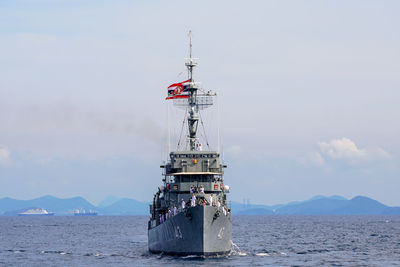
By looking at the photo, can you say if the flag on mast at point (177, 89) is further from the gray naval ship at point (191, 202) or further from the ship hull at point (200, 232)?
the ship hull at point (200, 232)

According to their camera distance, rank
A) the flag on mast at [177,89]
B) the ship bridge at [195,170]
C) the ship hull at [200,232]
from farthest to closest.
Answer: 1. the flag on mast at [177,89]
2. the ship bridge at [195,170]
3. the ship hull at [200,232]

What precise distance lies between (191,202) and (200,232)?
3.20 metres

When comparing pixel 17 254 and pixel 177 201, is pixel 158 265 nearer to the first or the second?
pixel 177 201

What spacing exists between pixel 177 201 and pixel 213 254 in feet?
27.4

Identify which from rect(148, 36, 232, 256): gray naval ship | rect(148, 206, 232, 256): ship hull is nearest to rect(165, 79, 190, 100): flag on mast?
rect(148, 36, 232, 256): gray naval ship

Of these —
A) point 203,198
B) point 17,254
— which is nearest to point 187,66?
point 203,198

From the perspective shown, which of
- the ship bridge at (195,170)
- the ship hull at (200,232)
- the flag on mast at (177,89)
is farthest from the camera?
the flag on mast at (177,89)

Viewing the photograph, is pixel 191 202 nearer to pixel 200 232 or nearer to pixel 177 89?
pixel 200 232

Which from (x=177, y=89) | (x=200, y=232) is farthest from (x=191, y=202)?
(x=177, y=89)

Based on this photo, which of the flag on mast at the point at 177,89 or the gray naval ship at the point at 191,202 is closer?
the gray naval ship at the point at 191,202

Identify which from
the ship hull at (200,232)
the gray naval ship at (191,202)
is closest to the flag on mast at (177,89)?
the gray naval ship at (191,202)

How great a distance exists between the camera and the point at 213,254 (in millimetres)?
54281

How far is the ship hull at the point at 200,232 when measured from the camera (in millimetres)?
53188

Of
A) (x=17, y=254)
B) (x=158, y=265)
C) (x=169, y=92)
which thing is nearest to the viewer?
(x=158, y=265)
